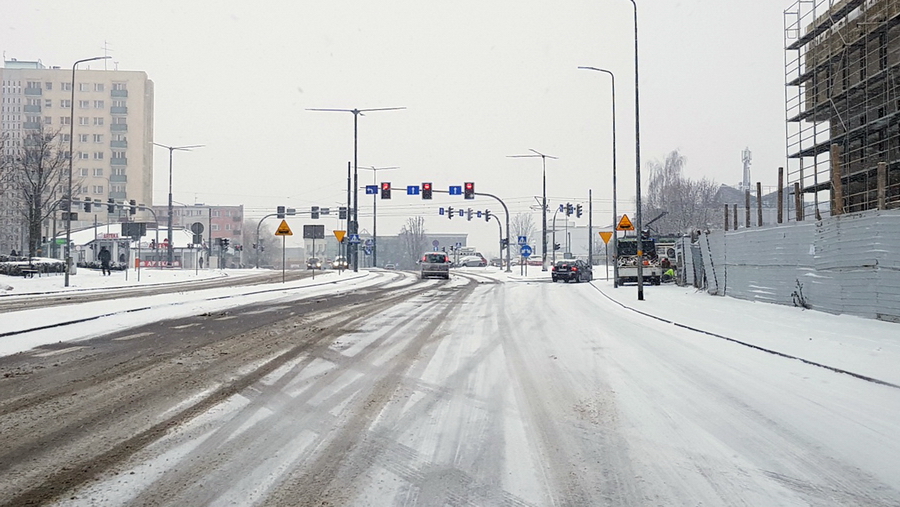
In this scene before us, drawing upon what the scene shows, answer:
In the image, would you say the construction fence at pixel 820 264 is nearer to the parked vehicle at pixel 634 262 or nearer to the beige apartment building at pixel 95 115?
the parked vehicle at pixel 634 262

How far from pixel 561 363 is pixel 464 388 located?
2.51 metres

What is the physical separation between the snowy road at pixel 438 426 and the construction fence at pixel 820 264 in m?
4.89

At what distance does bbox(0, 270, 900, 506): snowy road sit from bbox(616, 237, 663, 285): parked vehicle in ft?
78.2

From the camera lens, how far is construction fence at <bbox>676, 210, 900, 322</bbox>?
14148 millimetres

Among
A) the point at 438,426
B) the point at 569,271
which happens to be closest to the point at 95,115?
the point at 569,271

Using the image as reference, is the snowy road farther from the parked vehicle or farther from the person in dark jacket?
the person in dark jacket

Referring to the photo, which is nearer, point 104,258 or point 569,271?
point 104,258

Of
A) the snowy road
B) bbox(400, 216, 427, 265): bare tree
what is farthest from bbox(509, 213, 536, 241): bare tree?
the snowy road

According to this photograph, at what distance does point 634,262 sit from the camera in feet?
115

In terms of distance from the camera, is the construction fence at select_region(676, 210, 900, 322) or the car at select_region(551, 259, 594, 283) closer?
the construction fence at select_region(676, 210, 900, 322)

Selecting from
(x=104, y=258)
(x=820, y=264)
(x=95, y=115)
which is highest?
(x=95, y=115)

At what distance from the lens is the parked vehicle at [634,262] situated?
35281 mm

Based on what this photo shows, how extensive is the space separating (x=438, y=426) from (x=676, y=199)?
7786cm

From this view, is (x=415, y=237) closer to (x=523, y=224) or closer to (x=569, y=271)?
(x=523, y=224)
